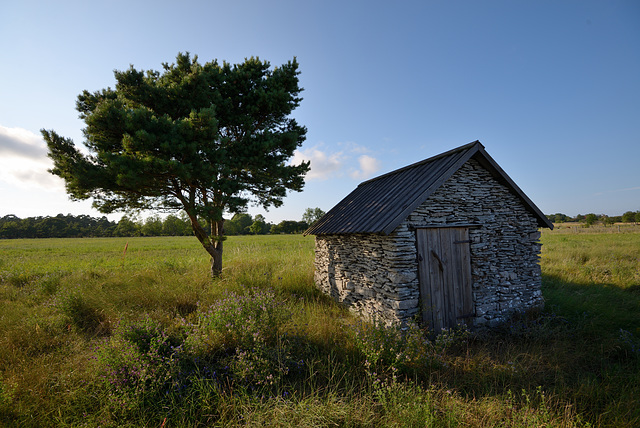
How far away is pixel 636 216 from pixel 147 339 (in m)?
88.7

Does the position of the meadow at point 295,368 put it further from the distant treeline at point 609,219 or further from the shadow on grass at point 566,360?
the distant treeline at point 609,219

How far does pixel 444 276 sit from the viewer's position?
245 inches

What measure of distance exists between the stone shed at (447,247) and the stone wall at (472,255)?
3 centimetres

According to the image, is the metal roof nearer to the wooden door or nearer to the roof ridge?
the roof ridge

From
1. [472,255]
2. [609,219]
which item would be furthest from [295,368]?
[609,219]

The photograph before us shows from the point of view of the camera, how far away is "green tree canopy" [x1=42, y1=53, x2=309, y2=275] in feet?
22.9

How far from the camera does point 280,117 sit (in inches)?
389

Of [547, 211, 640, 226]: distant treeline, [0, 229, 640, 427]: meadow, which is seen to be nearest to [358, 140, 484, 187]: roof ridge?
[0, 229, 640, 427]: meadow

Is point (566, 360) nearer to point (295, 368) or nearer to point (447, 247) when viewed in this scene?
point (447, 247)

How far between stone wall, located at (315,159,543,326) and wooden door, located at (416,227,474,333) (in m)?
0.20

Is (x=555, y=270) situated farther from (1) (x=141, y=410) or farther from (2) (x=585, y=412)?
(1) (x=141, y=410)

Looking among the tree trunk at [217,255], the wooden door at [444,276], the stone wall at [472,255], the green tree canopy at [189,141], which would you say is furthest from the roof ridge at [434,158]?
the tree trunk at [217,255]

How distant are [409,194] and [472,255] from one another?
2361mm

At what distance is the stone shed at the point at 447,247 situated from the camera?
5834 millimetres
